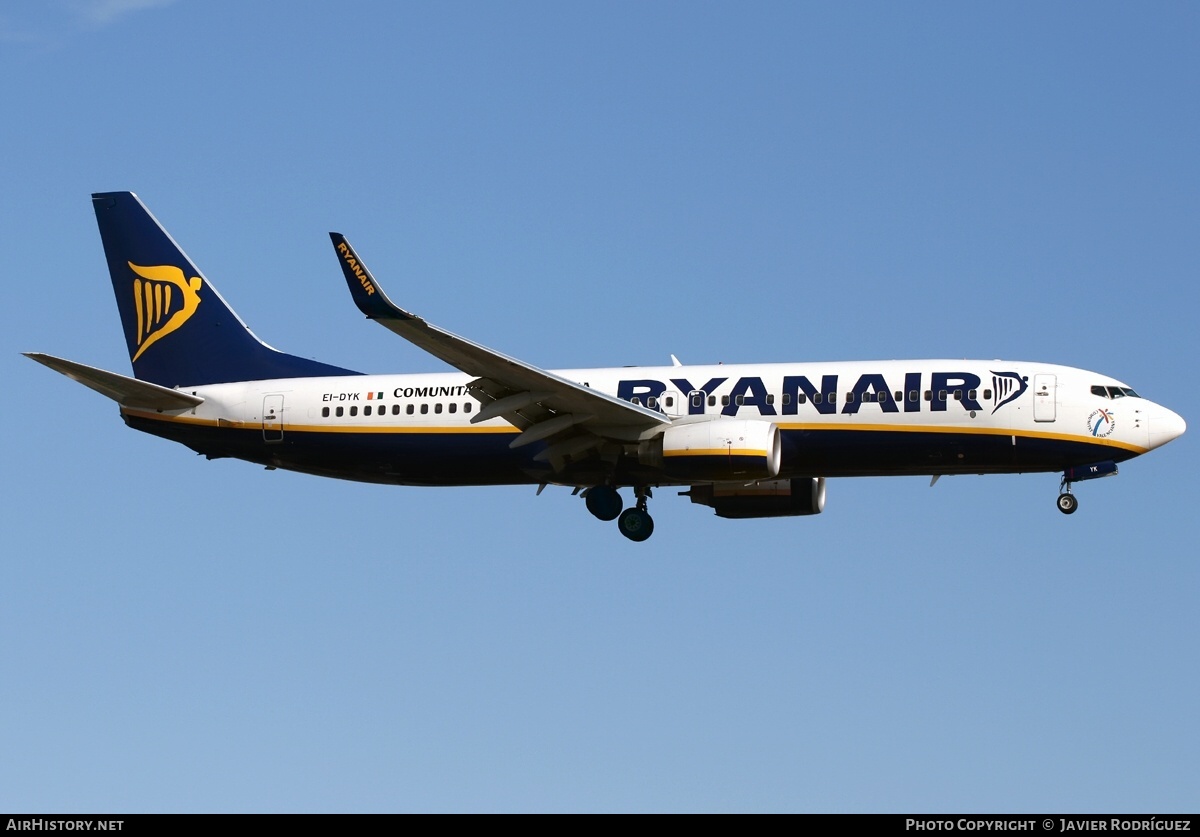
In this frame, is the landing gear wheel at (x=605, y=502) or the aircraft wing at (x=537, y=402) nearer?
the aircraft wing at (x=537, y=402)

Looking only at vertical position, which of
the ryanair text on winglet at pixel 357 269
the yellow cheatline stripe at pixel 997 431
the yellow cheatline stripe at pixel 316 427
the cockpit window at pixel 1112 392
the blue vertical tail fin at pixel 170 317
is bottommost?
the yellow cheatline stripe at pixel 997 431

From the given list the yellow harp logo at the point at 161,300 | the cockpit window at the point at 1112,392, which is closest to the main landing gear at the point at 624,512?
the cockpit window at the point at 1112,392

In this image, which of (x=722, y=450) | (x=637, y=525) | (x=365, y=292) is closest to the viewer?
(x=365, y=292)

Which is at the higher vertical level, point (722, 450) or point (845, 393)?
point (845, 393)

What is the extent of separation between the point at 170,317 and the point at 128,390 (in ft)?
14.2

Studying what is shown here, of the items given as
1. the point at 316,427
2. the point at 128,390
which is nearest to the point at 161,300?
the point at 128,390

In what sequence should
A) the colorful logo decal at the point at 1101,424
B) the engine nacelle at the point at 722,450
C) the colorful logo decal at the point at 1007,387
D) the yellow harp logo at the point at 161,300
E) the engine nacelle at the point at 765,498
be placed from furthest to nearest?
the yellow harp logo at the point at 161,300
the engine nacelle at the point at 765,498
the colorful logo decal at the point at 1007,387
the colorful logo decal at the point at 1101,424
the engine nacelle at the point at 722,450

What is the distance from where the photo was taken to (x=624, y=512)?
161 ft

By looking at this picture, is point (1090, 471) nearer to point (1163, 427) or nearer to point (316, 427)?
point (1163, 427)

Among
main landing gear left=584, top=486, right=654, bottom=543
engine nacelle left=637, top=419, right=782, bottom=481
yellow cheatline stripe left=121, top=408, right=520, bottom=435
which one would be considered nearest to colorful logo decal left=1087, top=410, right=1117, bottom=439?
engine nacelle left=637, top=419, right=782, bottom=481

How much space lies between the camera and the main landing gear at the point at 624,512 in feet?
160

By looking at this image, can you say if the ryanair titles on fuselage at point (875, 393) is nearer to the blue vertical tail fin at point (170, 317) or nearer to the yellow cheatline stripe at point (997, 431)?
the yellow cheatline stripe at point (997, 431)

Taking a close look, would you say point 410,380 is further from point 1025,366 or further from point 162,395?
point 1025,366
